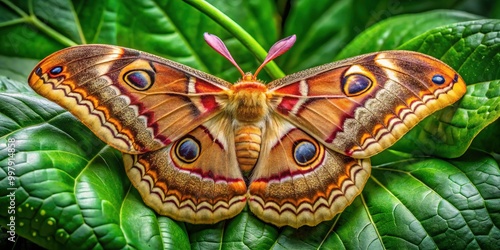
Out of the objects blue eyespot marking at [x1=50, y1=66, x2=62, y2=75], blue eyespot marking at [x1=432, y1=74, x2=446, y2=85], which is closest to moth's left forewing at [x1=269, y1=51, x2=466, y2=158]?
blue eyespot marking at [x1=432, y1=74, x2=446, y2=85]

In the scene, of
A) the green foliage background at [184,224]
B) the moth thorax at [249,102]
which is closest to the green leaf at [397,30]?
the green foliage background at [184,224]

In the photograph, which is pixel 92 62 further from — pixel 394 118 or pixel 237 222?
pixel 394 118

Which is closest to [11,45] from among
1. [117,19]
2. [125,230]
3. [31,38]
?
[31,38]

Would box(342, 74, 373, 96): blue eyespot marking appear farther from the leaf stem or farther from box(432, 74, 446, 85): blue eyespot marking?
the leaf stem

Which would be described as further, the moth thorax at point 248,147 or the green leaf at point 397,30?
the green leaf at point 397,30

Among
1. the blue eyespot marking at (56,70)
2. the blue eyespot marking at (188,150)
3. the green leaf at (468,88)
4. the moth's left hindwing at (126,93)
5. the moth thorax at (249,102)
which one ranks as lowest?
the green leaf at (468,88)

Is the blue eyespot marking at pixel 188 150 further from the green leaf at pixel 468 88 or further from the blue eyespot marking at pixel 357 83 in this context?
the green leaf at pixel 468 88
